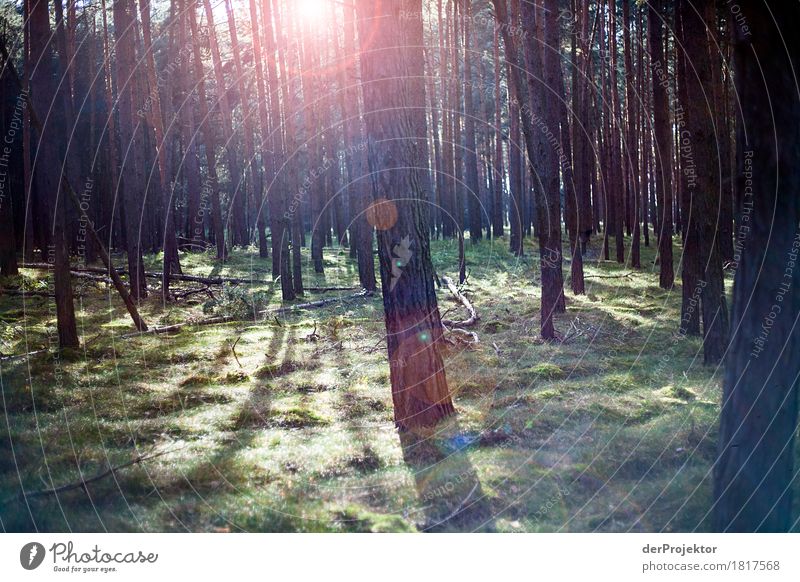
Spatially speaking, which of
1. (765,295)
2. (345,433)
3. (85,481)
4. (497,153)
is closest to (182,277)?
(345,433)

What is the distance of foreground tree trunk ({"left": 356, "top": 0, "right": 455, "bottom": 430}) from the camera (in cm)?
736

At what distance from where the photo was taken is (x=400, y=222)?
24.7 feet

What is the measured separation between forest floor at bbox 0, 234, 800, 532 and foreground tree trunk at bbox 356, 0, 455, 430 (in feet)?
1.55

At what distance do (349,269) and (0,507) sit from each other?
2204 cm

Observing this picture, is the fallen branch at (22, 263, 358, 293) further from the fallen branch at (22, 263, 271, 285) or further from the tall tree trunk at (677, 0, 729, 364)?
the tall tree trunk at (677, 0, 729, 364)

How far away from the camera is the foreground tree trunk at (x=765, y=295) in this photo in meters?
4.16

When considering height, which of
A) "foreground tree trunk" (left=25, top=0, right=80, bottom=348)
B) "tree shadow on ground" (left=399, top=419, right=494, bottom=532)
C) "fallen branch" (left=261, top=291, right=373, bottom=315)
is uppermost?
"foreground tree trunk" (left=25, top=0, right=80, bottom=348)

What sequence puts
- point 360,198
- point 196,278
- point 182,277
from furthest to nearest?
point 360,198, point 182,277, point 196,278

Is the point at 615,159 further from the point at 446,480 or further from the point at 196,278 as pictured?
the point at 446,480

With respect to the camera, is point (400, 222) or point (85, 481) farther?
point (400, 222)

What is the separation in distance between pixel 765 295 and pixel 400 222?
4006mm

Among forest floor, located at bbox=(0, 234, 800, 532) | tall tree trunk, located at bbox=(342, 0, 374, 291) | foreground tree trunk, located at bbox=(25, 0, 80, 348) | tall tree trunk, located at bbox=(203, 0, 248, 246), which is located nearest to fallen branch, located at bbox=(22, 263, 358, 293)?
tall tree trunk, located at bbox=(342, 0, 374, 291)

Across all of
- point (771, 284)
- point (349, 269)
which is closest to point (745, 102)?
point (771, 284)
